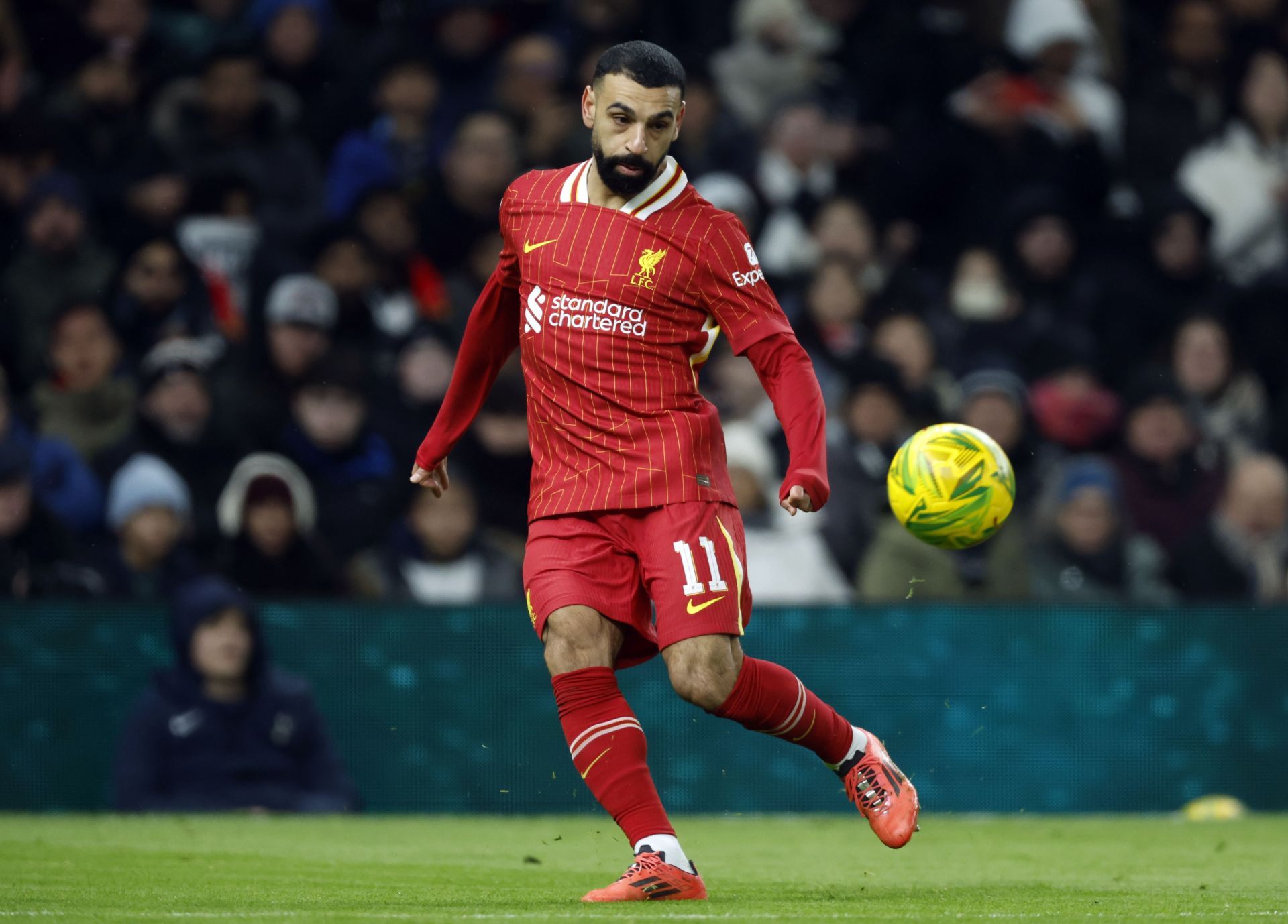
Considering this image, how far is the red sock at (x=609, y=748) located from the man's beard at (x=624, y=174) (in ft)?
4.53

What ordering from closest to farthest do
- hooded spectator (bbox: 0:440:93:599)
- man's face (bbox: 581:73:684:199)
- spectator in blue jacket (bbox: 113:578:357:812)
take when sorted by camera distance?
man's face (bbox: 581:73:684:199)
spectator in blue jacket (bbox: 113:578:357:812)
hooded spectator (bbox: 0:440:93:599)

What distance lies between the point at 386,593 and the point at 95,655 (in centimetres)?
152

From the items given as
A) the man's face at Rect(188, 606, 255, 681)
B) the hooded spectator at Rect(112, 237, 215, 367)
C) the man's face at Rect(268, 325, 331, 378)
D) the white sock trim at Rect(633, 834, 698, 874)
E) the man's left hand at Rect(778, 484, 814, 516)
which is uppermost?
the hooded spectator at Rect(112, 237, 215, 367)

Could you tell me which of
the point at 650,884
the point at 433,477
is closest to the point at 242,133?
the point at 433,477

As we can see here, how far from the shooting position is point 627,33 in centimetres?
1311

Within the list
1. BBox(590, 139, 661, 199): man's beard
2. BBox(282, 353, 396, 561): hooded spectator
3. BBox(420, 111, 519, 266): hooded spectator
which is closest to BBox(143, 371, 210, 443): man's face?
BBox(282, 353, 396, 561): hooded spectator

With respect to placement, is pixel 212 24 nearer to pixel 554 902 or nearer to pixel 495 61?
pixel 495 61

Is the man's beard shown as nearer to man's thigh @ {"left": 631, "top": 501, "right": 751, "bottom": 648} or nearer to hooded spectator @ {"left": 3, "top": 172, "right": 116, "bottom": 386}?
man's thigh @ {"left": 631, "top": 501, "right": 751, "bottom": 648}

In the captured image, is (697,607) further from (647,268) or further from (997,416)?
(997,416)

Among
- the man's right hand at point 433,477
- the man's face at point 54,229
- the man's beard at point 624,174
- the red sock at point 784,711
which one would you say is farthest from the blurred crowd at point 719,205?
the man's beard at point 624,174

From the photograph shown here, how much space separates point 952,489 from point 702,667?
1.04 metres

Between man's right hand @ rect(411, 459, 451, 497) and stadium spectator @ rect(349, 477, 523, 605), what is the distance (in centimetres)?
398

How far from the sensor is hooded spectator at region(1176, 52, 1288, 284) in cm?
1279

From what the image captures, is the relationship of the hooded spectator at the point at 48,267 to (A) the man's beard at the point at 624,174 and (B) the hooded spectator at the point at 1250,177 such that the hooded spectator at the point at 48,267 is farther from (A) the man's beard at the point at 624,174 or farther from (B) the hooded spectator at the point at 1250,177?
(B) the hooded spectator at the point at 1250,177
